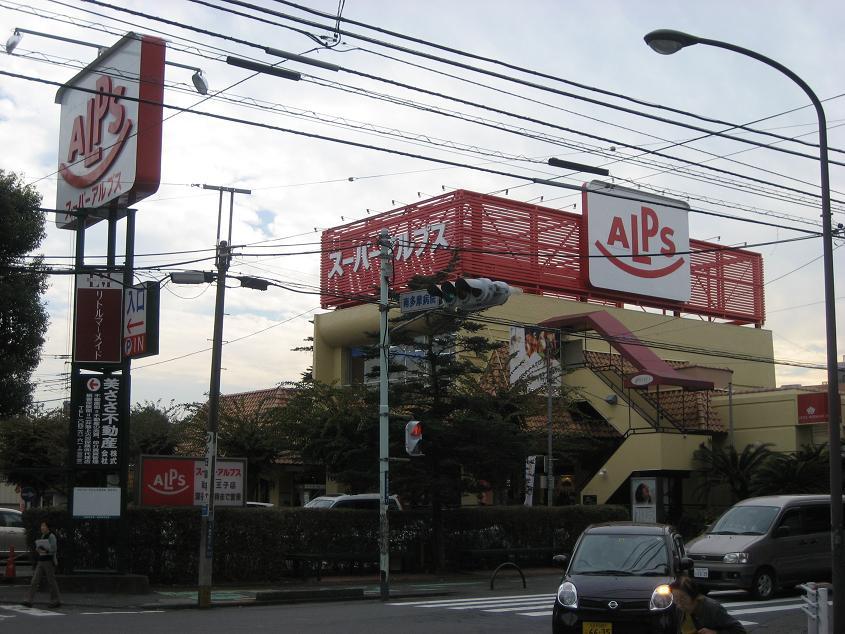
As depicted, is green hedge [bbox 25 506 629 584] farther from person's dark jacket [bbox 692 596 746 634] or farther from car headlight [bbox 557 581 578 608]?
person's dark jacket [bbox 692 596 746 634]

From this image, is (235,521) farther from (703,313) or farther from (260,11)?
(703,313)

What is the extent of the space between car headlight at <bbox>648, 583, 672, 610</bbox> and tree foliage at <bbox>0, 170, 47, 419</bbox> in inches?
626

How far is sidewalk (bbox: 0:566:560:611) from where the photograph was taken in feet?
69.2

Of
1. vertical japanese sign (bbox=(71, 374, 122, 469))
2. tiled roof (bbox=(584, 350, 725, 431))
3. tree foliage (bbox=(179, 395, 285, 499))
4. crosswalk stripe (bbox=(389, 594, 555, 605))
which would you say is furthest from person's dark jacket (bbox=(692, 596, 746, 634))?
tree foliage (bbox=(179, 395, 285, 499))

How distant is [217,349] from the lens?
72.9ft

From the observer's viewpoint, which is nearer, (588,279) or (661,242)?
(588,279)

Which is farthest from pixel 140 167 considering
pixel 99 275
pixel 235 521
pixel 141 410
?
pixel 141 410

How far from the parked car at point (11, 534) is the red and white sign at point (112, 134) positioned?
29.5ft

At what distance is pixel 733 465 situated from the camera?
36031 millimetres

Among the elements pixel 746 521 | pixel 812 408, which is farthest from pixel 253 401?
pixel 746 521

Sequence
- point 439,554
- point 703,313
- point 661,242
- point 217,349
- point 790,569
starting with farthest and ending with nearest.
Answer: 1. point 703,313
2. point 661,242
3. point 439,554
4. point 217,349
5. point 790,569

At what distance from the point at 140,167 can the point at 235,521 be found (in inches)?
354

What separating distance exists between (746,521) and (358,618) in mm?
8501

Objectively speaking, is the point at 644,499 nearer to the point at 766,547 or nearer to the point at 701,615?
the point at 766,547
